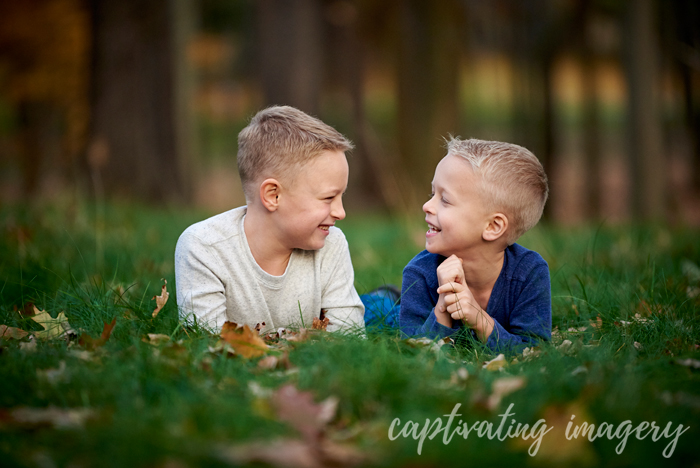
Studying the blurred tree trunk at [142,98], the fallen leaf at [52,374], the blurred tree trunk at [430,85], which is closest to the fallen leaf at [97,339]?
the fallen leaf at [52,374]

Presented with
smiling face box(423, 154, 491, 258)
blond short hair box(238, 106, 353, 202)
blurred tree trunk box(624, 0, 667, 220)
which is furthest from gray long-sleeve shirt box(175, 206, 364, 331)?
blurred tree trunk box(624, 0, 667, 220)

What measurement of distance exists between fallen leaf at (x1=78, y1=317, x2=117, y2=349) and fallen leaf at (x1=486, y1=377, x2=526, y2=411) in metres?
1.51

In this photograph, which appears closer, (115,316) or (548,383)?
(548,383)

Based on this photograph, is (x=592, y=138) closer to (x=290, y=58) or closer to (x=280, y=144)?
(x=290, y=58)

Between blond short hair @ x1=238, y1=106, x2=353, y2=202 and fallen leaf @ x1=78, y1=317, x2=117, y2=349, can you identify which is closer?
fallen leaf @ x1=78, y1=317, x2=117, y2=349

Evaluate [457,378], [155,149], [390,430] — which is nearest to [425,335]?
[457,378]

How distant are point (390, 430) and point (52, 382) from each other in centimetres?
111

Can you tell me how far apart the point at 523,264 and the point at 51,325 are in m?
2.20

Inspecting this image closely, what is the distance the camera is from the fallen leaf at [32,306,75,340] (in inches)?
99.6

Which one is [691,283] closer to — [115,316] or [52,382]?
[115,316]

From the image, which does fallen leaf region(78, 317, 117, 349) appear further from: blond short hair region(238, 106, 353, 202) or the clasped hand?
the clasped hand

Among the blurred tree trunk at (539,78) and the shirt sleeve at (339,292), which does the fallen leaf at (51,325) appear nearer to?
the shirt sleeve at (339,292)

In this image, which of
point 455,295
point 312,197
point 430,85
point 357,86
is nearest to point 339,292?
point 312,197

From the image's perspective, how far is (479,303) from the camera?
291 cm
